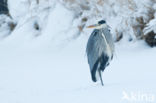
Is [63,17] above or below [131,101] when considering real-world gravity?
above

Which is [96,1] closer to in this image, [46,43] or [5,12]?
[46,43]

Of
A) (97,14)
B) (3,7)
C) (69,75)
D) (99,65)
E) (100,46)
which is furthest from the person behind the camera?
(3,7)

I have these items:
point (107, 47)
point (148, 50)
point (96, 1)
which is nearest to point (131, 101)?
point (107, 47)

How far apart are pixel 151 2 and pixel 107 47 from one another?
1598 millimetres

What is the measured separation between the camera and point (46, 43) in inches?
175

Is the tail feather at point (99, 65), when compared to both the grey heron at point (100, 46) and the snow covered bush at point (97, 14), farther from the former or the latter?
the snow covered bush at point (97, 14)

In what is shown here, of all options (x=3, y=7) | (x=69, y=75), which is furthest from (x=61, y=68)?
(x=3, y=7)

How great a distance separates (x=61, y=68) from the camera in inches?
146

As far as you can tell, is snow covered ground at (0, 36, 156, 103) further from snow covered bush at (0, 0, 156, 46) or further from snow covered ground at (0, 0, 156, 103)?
snow covered bush at (0, 0, 156, 46)

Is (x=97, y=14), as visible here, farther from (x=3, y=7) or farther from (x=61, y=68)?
(x=3, y=7)

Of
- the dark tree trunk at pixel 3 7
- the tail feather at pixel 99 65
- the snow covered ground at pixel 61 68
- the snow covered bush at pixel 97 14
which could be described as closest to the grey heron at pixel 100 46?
the tail feather at pixel 99 65

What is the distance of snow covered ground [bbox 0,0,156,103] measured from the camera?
7.77 feet

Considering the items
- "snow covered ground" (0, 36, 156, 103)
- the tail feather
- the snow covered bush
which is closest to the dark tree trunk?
the snow covered bush

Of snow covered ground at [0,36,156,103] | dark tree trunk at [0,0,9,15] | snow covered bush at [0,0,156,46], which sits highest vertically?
dark tree trunk at [0,0,9,15]
